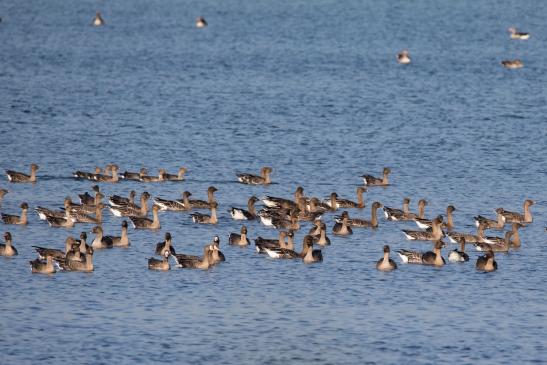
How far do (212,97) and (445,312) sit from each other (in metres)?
44.2

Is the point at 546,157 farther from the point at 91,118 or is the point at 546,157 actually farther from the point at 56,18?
the point at 56,18

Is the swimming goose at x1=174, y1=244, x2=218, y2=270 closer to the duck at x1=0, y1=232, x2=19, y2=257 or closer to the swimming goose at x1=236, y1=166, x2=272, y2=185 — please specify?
the duck at x1=0, y1=232, x2=19, y2=257

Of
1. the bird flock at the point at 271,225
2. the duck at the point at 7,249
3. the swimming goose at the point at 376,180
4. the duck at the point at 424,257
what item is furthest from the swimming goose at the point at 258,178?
the duck at the point at 7,249

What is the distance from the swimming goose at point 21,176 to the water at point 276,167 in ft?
0.98

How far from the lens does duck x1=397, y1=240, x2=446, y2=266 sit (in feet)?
122

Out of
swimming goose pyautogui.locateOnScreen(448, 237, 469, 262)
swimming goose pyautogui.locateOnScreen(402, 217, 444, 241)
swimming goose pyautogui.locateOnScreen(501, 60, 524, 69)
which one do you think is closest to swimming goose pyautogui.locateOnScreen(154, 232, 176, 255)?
swimming goose pyautogui.locateOnScreen(402, 217, 444, 241)

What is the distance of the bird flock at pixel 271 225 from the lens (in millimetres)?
36500

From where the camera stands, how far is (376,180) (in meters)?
48.5

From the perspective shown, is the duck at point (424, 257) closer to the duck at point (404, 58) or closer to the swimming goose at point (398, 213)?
the swimming goose at point (398, 213)

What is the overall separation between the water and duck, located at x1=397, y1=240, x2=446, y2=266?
26cm

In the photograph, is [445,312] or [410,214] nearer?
[445,312]

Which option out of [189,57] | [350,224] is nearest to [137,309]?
[350,224]

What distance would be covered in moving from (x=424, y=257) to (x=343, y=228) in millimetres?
4276

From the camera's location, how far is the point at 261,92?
257 ft
